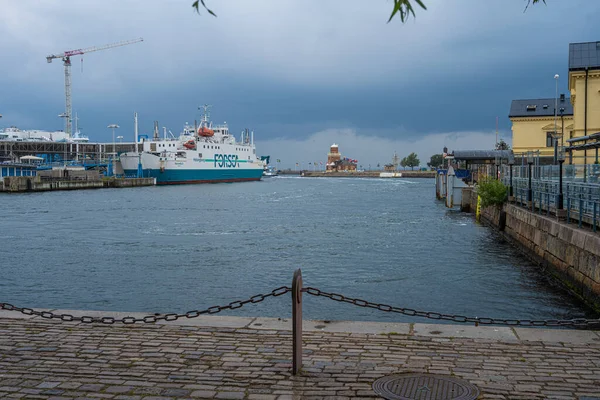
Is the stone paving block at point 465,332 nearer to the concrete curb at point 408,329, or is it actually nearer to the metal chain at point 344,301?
the concrete curb at point 408,329

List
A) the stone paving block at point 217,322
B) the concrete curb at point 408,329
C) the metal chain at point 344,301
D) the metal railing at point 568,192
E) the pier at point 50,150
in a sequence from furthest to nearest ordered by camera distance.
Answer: the pier at point 50,150 < the metal railing at point 568,192 < the stone paving block at point 217,322 < the concrete curb at point 408,329 < the metal chain at point 344,301

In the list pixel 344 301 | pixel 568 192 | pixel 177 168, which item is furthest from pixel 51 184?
pixel 344 301

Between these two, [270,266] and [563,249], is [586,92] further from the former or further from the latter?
[270,266]

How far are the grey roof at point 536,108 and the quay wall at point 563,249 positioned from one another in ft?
126

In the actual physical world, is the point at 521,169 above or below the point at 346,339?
above

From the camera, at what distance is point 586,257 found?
13242 mm

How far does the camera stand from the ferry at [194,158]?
10831 centimetres

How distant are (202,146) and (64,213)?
69192 mm

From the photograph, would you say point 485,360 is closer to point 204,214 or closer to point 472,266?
point 472,266

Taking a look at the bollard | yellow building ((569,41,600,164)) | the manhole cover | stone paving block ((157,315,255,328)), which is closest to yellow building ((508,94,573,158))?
yellow building ((569,41,600,164))

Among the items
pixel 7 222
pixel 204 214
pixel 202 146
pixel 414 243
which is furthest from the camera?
pixel 202 146

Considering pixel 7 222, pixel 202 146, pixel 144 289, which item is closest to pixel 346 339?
pixel 144 289

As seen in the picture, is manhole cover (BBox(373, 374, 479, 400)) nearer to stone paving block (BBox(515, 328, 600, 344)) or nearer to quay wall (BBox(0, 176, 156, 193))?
stone paving block (BBox(515, 328, 600, 344))

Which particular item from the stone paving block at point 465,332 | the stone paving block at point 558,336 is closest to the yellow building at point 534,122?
the stone paving block at point 558,336
